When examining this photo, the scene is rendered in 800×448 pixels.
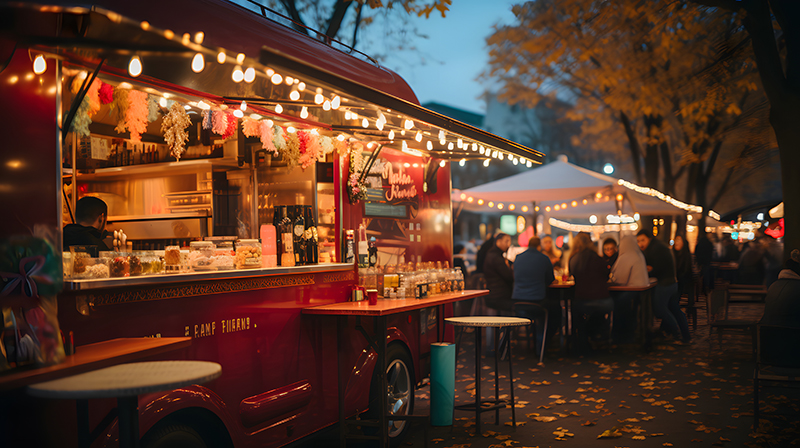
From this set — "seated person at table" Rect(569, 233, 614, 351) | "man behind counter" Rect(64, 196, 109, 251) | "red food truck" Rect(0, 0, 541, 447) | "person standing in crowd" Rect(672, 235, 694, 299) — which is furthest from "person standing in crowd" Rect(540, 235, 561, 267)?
"man behind counter" Rect(64, 196, 109, 251)

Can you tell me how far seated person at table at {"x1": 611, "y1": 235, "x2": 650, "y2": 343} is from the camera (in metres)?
10.4

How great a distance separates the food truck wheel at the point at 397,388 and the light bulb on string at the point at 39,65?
373 centimetres

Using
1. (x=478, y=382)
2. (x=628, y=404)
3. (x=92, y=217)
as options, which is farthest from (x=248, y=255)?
(x=628, y=404)

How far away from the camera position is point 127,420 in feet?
8.84

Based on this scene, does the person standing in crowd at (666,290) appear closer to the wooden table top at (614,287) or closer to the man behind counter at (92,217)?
the wooden table top at (614,287)

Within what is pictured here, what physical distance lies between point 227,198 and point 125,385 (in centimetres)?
534

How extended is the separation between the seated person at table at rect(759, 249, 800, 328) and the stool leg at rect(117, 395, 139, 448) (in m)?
5.94

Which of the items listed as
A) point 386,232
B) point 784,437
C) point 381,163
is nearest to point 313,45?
point 381,163

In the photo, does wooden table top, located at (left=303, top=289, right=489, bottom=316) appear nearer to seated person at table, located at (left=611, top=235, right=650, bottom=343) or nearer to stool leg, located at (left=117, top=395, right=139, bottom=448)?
stool leg, located at (left=117, top=395, right=139, bottom=448)

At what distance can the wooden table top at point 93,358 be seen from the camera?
2.55 m

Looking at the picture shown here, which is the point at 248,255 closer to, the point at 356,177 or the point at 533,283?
the point at 356,177

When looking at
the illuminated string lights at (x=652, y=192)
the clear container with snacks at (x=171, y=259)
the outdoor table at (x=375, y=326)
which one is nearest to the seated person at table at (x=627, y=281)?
the illuminated string lights at (x=652, y=192)

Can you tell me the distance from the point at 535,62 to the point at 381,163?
1150 centimetres

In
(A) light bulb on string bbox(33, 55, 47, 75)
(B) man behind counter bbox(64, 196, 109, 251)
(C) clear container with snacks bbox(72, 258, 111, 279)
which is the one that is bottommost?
(C) clear container with snacks bbox(72, 258, 111, 279)
